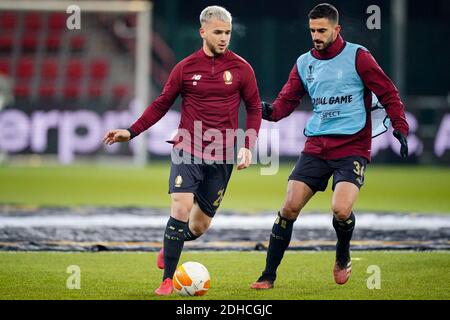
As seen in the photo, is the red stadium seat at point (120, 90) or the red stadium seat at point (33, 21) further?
the red stadium seat at point (33, 21)

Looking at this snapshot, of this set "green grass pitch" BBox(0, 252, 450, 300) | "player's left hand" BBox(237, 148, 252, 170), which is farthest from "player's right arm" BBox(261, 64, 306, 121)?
"green grass pitch" BBox(0, 252, 450, 300)

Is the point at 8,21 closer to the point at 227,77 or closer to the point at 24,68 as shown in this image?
the point at 24,68

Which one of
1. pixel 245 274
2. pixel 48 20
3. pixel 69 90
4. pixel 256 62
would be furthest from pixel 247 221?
pixel 48 20

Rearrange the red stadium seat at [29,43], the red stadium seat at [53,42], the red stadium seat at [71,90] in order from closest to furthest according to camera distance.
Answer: the red stadium seat at [71,90] < the red stadium seat at [29,43] < the red stadium seat at [53,42]

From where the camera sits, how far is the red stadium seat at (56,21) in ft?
91.6

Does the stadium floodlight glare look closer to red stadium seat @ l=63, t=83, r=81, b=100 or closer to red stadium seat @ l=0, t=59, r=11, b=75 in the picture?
red stadium seat @ l=63, t=83, r=81, b=100

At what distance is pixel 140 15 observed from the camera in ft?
80.5

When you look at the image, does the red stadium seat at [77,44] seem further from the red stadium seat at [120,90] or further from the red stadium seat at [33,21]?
the red stadium seat at [120,90]

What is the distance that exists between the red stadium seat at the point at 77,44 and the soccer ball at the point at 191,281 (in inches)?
833

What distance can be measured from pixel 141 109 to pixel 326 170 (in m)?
15.4

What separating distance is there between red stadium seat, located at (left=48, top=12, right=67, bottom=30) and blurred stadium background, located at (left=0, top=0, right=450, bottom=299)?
3cm

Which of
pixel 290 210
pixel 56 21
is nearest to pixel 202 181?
pixel 290 210

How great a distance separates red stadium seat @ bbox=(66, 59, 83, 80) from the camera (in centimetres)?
2731
